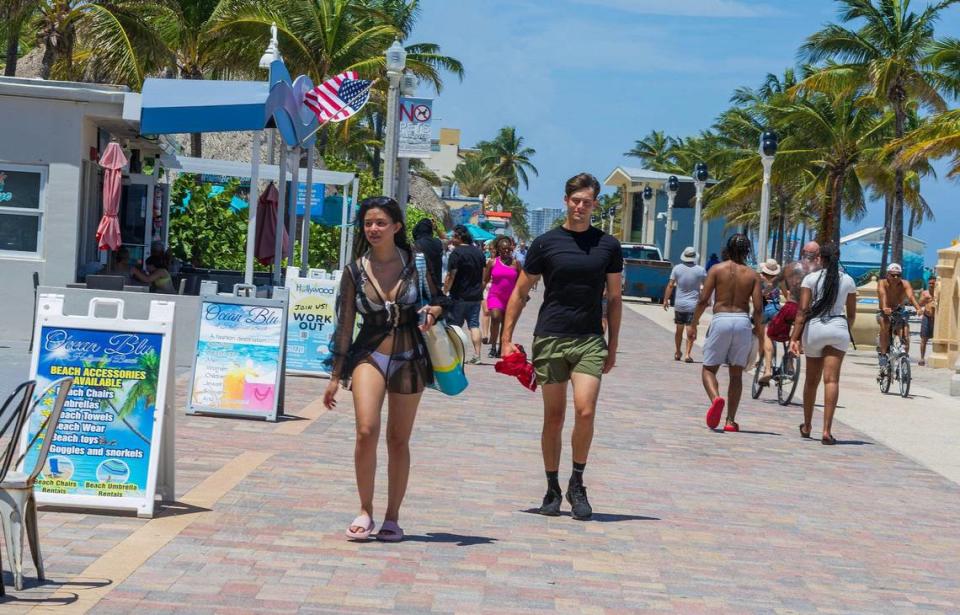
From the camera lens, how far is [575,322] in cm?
753

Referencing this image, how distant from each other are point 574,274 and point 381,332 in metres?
1.45

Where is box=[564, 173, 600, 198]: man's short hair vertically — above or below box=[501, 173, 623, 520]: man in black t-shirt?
above

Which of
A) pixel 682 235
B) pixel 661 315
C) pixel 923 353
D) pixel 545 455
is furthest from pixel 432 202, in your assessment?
pixel 545 455

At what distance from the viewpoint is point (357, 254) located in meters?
6.64

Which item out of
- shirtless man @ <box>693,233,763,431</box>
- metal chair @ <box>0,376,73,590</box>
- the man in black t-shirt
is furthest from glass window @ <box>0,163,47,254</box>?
metal chair @ <box>0,376,73,590</box>

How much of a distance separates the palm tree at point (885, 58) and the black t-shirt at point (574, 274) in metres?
34.4

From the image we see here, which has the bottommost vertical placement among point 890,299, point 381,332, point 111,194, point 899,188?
point 381,332

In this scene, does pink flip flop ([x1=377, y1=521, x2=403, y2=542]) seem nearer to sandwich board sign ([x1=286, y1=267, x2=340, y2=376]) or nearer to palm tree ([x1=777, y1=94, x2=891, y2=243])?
sandwich board sign ([x1=286, y1=267, x2=340, y2=376])

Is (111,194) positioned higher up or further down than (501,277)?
higher up

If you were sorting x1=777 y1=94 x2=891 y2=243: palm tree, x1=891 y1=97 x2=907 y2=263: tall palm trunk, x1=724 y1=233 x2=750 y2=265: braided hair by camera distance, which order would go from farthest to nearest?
x1=777 y1=94 x2=891 y2=243: palm tree < x1=891 y1=97 x2=907 y2=263: tall palm trunk < x1=724 y1=233 x2=750 y2=265: braided hair

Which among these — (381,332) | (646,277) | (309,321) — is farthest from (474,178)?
(381,332)

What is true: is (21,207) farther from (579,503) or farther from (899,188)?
(899,188)

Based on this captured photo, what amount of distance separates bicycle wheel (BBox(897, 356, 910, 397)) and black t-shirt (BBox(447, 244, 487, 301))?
5277mm

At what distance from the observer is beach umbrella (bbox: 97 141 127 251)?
51.4 ft
